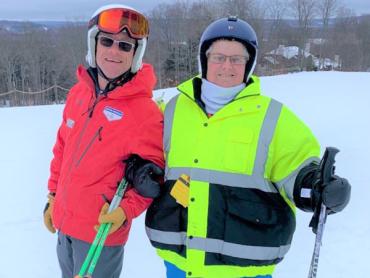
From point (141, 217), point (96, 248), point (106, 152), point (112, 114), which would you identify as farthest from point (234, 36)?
point (141, 217)

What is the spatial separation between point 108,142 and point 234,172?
0.68 m

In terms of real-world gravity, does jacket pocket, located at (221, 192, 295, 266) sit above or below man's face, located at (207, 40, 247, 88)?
below

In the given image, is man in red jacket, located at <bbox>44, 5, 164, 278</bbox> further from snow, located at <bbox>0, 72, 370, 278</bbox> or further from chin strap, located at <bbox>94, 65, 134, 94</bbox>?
snow, located at <bbox>0, 72, 370, 278</bbox>

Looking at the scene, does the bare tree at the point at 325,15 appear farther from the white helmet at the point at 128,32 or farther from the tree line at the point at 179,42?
the white helmet at the point at 128,32

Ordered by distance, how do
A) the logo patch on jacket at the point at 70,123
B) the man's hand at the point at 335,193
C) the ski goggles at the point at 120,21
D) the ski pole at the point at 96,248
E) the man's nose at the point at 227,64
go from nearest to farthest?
the man's hand at the point at 335,193 → the man's nose at the point at 227,64 → the ski pole at the point at 96,248 → the ski goggles at the point at 120,21 → the logo patch on jacket at the point at 70,123

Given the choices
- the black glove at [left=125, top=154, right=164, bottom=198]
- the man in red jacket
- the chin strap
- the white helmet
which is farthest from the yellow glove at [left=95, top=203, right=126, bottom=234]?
the white helmet

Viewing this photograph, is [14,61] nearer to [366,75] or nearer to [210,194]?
[366,75]

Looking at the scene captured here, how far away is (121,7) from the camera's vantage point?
2436 mm

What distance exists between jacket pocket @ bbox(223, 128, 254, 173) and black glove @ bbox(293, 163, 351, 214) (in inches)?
8.7

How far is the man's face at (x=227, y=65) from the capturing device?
204cm

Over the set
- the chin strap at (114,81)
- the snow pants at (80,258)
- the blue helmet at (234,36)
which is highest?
the blue helmet at (234,36)

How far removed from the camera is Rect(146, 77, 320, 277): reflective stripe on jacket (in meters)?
1.94

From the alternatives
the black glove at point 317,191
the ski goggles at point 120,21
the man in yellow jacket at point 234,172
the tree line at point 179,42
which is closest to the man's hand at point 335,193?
the black glove at point 317,191

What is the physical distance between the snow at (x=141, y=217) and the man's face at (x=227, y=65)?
2.03m
